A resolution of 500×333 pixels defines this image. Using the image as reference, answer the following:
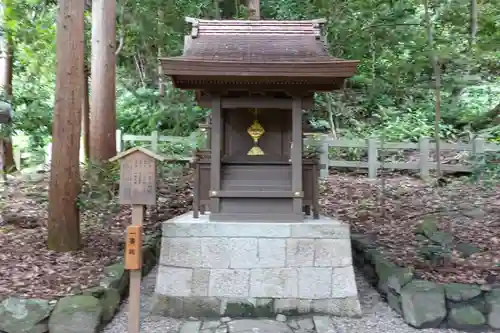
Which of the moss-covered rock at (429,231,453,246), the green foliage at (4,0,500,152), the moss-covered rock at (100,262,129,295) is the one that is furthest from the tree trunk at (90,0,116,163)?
the moss-covered rock at (429,231,453,246)

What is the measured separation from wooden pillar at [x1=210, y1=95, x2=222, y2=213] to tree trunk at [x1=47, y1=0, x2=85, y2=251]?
1623 mm

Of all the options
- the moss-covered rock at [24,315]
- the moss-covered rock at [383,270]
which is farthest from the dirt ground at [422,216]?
the moss-covered rock at [24,315]

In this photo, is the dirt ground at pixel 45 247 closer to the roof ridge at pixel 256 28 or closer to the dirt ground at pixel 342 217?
the dirt ground at pixel 342 217

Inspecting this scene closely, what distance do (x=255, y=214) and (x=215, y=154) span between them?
0.90 m

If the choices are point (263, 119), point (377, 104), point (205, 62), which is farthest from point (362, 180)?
point (205, 62)

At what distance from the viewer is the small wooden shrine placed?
5.09 metres

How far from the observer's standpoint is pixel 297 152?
5.69 metres

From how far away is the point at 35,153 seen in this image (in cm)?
1382

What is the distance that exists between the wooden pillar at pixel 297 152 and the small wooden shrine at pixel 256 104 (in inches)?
0.5

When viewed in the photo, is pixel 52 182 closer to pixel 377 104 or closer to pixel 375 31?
pixel 375 31

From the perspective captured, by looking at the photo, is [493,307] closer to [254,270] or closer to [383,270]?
[383,270]

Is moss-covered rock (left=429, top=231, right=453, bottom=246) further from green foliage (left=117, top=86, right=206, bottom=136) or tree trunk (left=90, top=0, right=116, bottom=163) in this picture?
green foliage (left=117, top=86, right=206, bottom=136)

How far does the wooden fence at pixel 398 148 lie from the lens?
1086cm

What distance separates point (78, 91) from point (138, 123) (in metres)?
10.3
